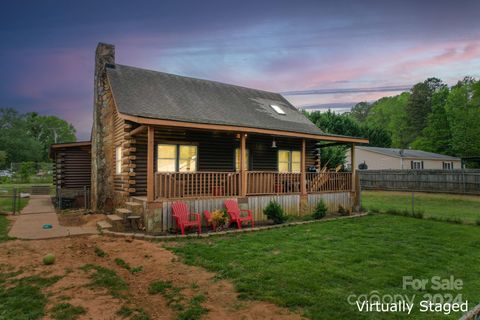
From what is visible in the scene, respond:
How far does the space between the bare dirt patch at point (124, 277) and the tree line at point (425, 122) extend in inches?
734

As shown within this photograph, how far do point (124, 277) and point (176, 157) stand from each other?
7.45m

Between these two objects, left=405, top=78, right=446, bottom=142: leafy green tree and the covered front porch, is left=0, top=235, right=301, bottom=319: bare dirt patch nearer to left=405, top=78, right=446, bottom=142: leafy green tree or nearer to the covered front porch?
the covered front porch

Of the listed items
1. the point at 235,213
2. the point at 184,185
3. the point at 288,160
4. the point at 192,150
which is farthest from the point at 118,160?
the point at 288,160

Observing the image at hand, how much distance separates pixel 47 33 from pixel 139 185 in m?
17.6

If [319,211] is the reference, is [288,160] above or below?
above

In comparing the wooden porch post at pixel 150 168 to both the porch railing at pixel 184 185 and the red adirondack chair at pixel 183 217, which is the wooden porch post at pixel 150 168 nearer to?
the porch railing at pixel 184 185

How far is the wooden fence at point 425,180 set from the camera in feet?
71.9

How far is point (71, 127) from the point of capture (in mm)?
89188

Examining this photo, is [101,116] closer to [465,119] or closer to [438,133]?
[465,119]

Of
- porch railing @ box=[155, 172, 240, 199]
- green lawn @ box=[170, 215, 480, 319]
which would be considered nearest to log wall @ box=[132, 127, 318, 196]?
porch railing @ box=[155, 172, 240, 199]

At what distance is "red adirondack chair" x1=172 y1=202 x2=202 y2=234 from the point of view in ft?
29.5

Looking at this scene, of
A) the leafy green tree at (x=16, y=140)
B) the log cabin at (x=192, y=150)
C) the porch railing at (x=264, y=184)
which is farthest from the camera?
the leafy green tree at (x=16, y=140)

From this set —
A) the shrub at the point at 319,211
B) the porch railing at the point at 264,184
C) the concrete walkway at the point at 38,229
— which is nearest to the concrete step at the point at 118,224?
the concrete walkway at the point at 38,229

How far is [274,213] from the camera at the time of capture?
1088 centimetres
